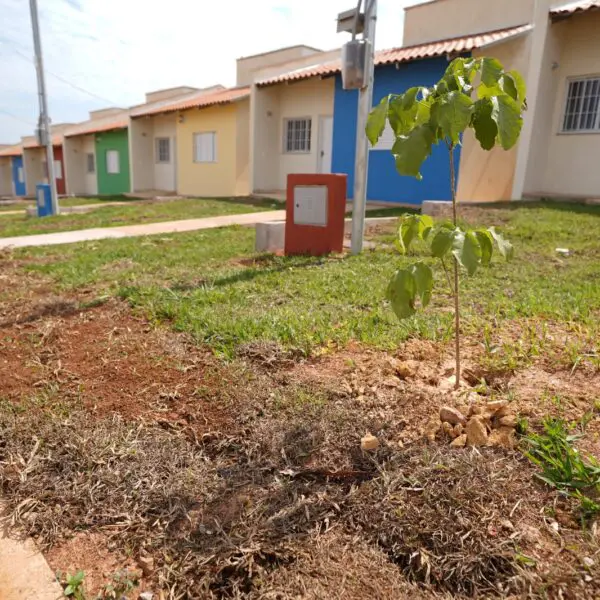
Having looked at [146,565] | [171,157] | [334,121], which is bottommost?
[146,565]

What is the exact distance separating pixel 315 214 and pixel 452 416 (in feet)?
14.6

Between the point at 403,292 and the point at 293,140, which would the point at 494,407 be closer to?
the point at 403,292

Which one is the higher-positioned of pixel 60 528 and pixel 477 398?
pixel 477 398

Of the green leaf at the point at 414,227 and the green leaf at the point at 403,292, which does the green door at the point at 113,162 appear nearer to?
the green leaf at the point at 414,227

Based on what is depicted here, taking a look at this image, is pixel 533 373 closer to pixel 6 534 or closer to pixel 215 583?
pixel 215 583

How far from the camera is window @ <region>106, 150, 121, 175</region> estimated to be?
85.6 feet

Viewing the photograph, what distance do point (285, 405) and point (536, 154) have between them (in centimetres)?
1158

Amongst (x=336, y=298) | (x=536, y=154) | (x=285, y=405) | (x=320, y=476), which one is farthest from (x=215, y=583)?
(x=536, y=154)

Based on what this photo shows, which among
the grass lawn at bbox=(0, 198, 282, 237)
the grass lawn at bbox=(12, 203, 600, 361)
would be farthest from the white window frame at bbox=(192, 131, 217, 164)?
the grass lawn at bbox=(12, 203, 600, 361)

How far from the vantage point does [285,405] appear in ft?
8.64

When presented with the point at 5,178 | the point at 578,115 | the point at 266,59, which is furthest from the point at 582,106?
the point at 5,178

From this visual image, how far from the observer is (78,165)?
29.7 m

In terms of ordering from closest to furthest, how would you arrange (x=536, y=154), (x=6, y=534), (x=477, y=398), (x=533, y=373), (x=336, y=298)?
(x=6, y=534) < (x=477, y=398) < (x=533, y=373) < (x=336, y=298) < (x=536, y=154)

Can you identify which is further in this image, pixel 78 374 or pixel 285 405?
pixel 78 374
